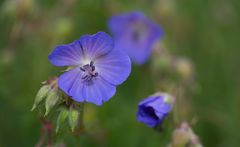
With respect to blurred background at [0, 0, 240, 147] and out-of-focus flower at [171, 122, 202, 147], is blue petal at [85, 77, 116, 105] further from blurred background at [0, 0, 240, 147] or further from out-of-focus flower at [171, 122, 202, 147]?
blurred background at [0, 0, 240, 147]

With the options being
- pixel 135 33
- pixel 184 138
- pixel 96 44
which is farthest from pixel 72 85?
pixel 135 33

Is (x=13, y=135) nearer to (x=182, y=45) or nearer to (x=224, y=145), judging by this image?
(x=224, y=145)

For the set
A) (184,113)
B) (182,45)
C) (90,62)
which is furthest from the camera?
(182,45)

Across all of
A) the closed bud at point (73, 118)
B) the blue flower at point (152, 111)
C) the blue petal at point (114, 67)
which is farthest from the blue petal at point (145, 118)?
the closed bud at point (73, 118)

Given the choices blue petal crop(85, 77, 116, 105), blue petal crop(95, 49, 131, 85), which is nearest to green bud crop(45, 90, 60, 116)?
blue petal crop(85, 77, 116, 105)

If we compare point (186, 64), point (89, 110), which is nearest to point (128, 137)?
point (89, 110)

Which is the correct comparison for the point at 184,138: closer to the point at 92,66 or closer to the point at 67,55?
the point at 92,66
